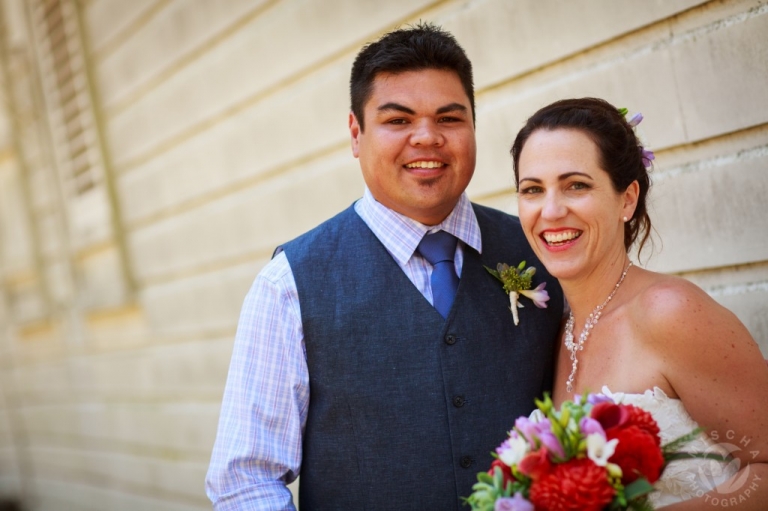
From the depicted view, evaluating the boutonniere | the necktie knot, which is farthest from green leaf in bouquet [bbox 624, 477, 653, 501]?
the necktie knot

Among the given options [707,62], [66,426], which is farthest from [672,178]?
[66,426]

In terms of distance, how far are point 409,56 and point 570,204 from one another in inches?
26.4

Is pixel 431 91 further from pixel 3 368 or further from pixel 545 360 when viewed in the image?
pixel 3 368

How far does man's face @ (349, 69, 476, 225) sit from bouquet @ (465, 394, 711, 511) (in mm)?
914

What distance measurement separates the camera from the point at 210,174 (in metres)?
5.52

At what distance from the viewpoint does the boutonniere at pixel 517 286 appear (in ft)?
8.12

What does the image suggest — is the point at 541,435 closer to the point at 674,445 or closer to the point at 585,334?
the point at 674,445

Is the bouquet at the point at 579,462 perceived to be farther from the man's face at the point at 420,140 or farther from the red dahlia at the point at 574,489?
the man's face at the point at 420,140

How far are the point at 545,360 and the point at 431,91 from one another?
0.87m

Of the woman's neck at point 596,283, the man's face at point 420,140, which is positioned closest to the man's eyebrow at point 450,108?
the man's face at point 420,140

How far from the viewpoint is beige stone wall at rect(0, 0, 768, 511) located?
267 centimetres

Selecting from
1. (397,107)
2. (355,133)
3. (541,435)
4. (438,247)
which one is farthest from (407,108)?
(541,435)

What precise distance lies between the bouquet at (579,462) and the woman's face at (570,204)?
598 millimetres

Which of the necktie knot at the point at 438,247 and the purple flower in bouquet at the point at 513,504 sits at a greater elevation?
the necktie knot at the point at 438,247
